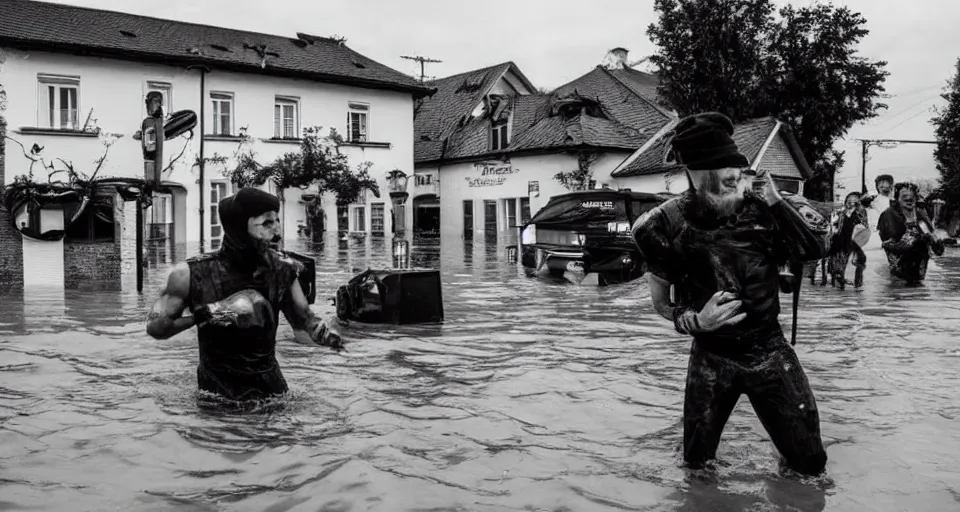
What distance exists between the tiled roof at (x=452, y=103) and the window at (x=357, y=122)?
A: 6.69m

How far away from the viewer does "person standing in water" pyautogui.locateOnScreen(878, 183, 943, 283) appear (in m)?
14.7

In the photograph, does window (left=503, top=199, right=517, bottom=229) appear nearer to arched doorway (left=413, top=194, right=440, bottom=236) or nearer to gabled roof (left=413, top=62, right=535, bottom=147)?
arched doorway (left=413, top=194, right=440, bottom=236)

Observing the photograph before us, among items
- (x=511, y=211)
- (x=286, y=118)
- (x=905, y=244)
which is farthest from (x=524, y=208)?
(x=905, y=244)

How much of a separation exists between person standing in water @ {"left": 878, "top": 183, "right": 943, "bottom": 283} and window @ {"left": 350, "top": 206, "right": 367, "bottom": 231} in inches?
1004

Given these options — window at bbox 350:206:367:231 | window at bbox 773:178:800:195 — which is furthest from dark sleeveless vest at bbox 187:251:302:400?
window at bbox 773:178:800:195

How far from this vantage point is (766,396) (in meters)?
4.35

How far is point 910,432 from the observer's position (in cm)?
589

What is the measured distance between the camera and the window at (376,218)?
38728 millimetres

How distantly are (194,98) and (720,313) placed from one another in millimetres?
31393

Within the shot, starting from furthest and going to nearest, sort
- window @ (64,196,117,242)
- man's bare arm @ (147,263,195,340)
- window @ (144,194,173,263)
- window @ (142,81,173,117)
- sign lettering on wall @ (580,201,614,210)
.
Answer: window @ (142,81,173,117)
window @ (144,194,173,263)
sign lettering on wall @ (580,201,614,210)
window @ (64,196,117,242)
man's bare arm @ (147,263,195,340)

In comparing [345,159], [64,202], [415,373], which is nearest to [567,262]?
[64,202]

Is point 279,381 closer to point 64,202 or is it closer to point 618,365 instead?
point 618,365

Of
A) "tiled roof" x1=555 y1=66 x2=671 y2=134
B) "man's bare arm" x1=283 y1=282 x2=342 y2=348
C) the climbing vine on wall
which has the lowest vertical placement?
"man's bare arm" x1=283 y1=282 x2=342 y2=348

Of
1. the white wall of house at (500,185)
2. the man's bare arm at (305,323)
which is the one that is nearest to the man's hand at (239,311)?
the man's bare arm at (305,323)
